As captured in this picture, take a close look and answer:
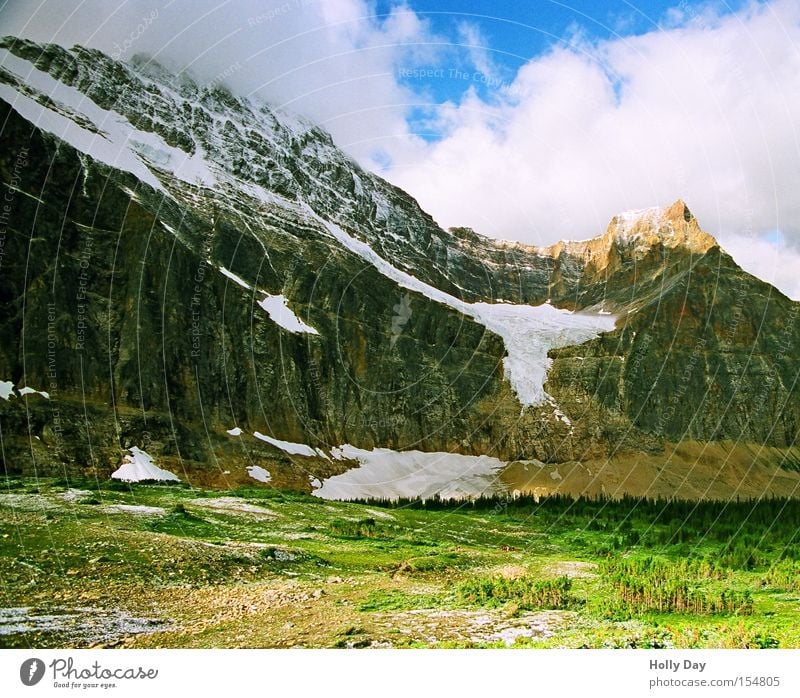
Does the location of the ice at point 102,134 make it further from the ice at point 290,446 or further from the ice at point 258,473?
the ice at point 258,473

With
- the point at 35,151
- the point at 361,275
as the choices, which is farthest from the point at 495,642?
the point at 361,275

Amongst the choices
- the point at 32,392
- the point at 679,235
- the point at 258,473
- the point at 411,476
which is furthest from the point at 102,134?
the point at 679,235

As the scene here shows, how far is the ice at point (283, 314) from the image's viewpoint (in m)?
114

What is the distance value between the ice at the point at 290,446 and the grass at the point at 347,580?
44.9 metres

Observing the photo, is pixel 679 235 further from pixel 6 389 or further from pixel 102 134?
pixel 6 389

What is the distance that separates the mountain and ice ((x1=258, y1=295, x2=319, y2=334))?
374 millimetres

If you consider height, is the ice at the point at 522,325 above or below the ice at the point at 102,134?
below

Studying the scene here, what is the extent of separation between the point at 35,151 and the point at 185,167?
30707 mm

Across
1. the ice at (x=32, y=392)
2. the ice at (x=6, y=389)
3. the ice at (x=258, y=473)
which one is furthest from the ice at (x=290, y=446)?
the ice at (x=6, y=389)

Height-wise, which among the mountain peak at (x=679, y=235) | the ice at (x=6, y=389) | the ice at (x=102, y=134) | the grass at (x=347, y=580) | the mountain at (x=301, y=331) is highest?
the mountain peak at (x=679, y=235)

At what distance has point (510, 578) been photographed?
34375 mm

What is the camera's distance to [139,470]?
75938mm

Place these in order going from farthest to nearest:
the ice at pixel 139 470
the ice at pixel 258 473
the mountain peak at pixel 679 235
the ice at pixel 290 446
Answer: the mountain peak at pixel 679 235 < the ice at pixel 290 446 < the ice at pixel 258 473 < the ice at pixel 139 470
